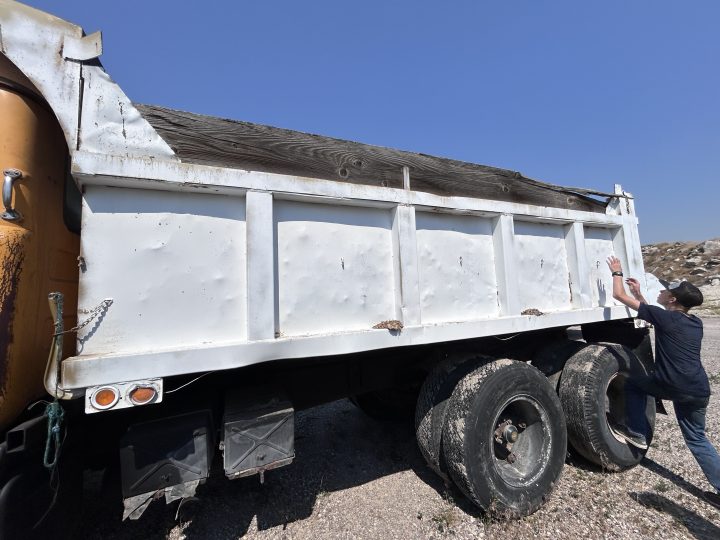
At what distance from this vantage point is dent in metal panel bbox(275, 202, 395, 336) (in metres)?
2.02

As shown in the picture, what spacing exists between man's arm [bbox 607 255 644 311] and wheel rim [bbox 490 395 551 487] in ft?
4.23

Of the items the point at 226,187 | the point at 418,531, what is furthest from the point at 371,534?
the point at 226,187

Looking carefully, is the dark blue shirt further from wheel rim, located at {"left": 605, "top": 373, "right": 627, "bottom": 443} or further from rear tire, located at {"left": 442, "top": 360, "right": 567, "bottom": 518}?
rear tire, located at {"left": 442, "top": 360, "right": 567, "bottom": 518}

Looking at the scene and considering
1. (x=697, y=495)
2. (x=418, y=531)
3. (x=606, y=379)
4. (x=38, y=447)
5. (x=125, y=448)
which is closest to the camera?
(x=38, y=447)

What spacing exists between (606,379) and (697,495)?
974 millimetres

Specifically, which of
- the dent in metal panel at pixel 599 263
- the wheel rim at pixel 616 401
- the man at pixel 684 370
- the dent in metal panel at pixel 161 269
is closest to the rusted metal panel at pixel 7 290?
the dent in metal panel at pixel 161 269

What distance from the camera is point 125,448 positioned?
1.75 metres

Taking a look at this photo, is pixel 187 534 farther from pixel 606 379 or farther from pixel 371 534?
pixel 606 379

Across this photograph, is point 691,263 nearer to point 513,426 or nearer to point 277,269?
point 513,426

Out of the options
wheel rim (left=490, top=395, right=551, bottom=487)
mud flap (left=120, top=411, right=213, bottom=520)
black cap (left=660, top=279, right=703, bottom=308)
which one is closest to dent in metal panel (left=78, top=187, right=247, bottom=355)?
mud flap (left=120, top=411, right=213, bottom=520)

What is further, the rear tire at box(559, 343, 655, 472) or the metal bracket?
the rear tire at box(559, 343, 655, 472)

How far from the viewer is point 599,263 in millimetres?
3449

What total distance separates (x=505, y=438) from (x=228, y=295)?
238 centimetres

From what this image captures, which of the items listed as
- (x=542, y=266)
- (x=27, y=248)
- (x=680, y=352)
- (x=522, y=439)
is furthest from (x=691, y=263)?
(x=27, y=248)
